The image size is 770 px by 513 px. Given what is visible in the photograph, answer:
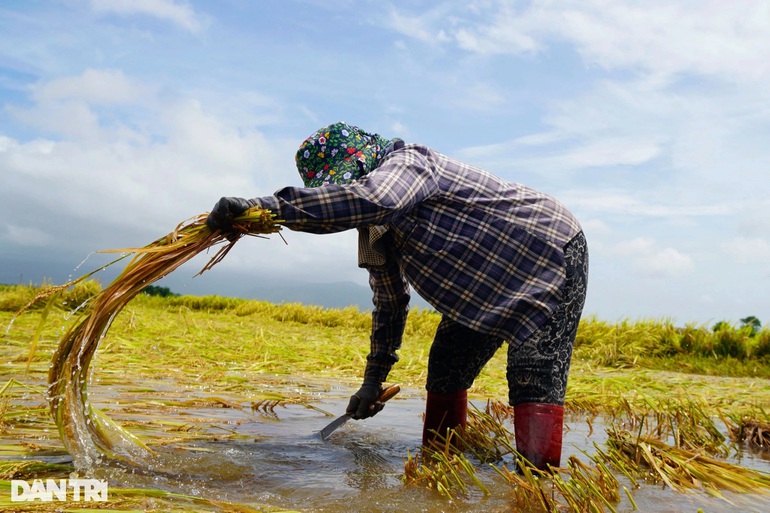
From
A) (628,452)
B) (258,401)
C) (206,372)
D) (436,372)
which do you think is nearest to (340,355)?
(206,372)

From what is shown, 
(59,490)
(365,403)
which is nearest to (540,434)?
(365,403)

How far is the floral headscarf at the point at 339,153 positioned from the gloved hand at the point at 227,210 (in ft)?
1.46

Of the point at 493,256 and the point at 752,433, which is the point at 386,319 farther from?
the point at 752,433

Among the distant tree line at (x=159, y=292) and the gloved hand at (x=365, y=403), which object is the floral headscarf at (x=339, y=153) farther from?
the distant tree line at (x=159, y=292)

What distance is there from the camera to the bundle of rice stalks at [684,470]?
2.55 m

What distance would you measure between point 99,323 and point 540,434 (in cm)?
174

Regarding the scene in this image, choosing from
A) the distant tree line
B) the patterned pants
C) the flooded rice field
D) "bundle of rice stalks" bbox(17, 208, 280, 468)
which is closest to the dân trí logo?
the flooded rice field

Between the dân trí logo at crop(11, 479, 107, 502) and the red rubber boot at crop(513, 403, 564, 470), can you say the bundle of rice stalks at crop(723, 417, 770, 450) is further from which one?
the dân trí logo at crop(11, 479, 107, 502)

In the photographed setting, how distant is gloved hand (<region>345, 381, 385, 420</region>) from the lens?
3135 mm

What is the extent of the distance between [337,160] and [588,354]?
6.06 metres

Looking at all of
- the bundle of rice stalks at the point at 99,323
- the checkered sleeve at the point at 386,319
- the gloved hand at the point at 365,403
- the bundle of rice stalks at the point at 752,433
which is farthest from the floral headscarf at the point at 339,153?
the bundle of rice stalks at the point at 752,433

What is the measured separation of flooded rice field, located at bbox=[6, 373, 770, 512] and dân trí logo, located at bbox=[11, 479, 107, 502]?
102mm

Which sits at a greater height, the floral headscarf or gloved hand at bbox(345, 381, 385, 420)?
the floral headscarf

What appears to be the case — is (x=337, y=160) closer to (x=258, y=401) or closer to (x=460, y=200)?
(x=460, y=200)
